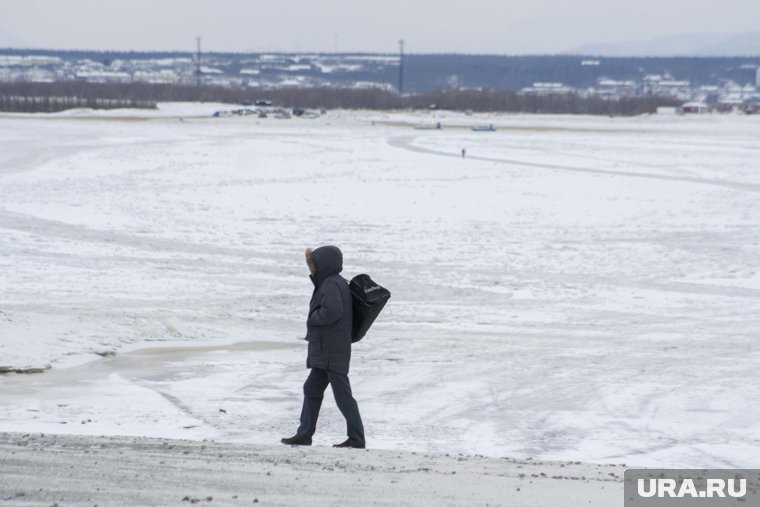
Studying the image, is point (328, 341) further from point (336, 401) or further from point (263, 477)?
point (263, 477)

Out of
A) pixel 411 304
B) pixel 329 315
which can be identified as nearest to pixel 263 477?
pixel 329 315

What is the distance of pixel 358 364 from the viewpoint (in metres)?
12.7

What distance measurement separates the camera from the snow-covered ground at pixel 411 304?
32.4ft

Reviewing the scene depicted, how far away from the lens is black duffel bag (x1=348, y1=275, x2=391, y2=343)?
7.98 meters

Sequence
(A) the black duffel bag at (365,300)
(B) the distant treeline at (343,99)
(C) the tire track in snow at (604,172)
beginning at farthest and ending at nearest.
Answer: (B) the distant treeline at (343,99) → (C) the tire track in snow at (604,172) → (A) the black duffel bag at (365,300)

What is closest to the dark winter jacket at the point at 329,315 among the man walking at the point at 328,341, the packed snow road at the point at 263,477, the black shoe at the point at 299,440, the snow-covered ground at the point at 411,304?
the man walking at the point at 328,341

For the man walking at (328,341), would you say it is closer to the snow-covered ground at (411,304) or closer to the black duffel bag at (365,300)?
the black duffel bag at (365,300)

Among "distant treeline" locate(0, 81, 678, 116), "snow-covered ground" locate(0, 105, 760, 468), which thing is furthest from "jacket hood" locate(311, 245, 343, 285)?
"distant treeline" locate(0, 81, 678, 116)

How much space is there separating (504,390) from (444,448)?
2.76 meters

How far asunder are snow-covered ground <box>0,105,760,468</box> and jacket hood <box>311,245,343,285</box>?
159 centimetres

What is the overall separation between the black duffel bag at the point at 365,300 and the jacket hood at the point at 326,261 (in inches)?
8.5

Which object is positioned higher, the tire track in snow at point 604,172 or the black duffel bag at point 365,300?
the black duffel bag at point 365,300

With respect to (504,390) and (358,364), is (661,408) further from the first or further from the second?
(358,364)

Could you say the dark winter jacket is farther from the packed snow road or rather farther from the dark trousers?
the packed snow road
